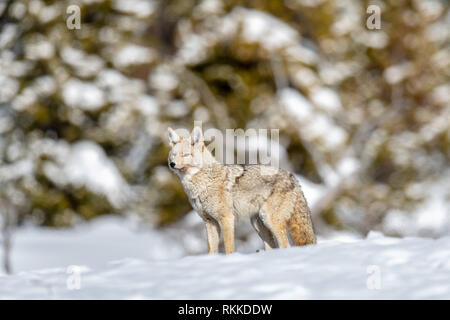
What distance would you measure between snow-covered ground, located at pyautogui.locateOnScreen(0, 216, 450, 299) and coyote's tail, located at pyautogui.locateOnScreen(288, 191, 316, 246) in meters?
0.86

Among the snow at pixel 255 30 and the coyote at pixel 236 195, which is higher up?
the snow at pixel 255 30

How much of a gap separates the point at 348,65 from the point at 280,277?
21.3 meters

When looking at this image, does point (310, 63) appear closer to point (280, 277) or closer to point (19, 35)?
point (19, 35)

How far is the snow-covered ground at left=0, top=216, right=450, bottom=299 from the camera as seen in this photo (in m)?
5.12

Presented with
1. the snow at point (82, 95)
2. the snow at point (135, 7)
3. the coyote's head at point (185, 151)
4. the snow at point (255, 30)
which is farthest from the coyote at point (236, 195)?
the snow at point (135, 7)

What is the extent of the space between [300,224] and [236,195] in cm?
73

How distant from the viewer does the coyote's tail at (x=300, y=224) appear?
720 centimetres

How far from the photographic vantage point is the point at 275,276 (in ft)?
17.9

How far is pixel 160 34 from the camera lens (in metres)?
25.3

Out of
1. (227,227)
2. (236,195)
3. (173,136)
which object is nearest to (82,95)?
(173,136)

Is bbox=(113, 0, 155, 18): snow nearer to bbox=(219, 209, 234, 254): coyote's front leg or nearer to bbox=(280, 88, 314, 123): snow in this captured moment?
bbox=(280, 88, 314, 123): snow

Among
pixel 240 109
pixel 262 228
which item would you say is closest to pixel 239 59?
pixel 240 109

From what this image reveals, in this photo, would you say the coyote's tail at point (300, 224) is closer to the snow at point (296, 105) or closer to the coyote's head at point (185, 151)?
the coyote's head at point (185, 151)

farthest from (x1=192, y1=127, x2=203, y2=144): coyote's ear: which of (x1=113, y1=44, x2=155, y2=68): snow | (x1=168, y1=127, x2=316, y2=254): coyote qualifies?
(x1=113, y1=44, x2=155, y2=68): snow
